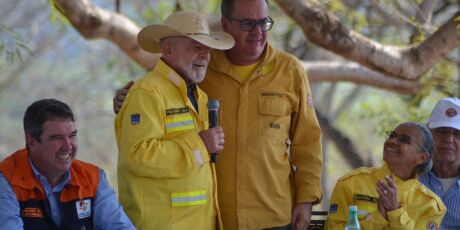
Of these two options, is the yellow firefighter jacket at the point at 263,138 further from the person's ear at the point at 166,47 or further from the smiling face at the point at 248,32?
the person's ear at the point at 166,47

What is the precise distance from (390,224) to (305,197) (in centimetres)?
47

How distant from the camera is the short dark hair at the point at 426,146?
16.0 ft

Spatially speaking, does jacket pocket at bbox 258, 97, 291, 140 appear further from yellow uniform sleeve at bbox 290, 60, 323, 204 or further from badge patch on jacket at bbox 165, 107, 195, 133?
badge patch on jacket at bbox 165, 107, 195, 133

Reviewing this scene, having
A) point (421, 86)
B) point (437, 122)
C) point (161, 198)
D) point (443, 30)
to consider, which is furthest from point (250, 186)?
point (421, 86)

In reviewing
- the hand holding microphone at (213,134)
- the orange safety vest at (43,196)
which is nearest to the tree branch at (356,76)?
the hand holding microphone at (213,134)

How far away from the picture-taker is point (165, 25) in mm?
4484

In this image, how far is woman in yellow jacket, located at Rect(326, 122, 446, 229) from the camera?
4758mm

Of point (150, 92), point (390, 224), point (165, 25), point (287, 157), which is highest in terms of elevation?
point (165, 25)

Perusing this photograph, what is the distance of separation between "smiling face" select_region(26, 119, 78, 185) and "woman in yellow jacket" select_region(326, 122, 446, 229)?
4.90ft

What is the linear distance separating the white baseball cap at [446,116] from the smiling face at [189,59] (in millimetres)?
1600

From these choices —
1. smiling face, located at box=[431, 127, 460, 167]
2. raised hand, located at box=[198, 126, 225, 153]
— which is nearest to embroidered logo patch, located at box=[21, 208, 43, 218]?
raised hand, located at box=[198, 126, 225, 153]

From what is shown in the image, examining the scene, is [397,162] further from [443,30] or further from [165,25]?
[443,30]

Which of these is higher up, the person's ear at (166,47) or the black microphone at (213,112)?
the person's ear at (166,47)

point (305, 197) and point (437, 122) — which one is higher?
point (437, 122)
